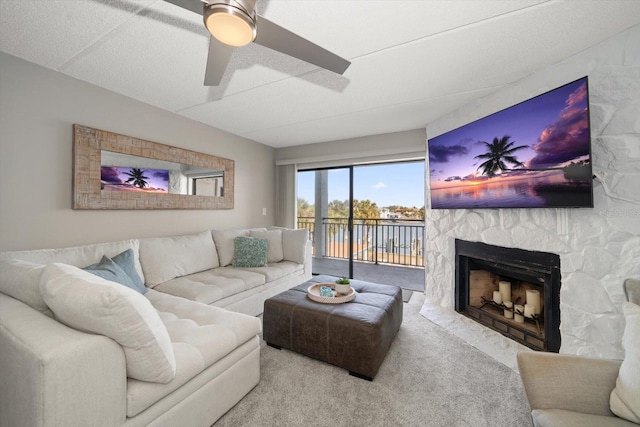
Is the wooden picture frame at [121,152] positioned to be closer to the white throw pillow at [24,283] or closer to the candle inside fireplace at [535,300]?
the white throw pillow at [24,283]

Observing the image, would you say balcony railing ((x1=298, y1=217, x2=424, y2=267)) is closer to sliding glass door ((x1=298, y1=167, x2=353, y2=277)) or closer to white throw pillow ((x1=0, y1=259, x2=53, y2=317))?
sliding glass door ((x1=298, y1=167, x2=353, y2=277))

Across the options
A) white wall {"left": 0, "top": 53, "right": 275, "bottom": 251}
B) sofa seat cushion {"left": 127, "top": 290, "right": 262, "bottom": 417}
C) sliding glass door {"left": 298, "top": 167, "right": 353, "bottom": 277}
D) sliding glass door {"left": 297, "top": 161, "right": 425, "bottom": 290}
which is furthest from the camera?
sliding glass door {"left": 297, "top": 161, "right": 425, "bottom": 290}

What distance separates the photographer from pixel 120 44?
1.79 m

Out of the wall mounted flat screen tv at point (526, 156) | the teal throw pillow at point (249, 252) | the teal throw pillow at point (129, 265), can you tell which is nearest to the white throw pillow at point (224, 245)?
the teal throw pillow at point (249, 252)

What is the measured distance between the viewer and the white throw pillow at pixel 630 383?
93 centimetres

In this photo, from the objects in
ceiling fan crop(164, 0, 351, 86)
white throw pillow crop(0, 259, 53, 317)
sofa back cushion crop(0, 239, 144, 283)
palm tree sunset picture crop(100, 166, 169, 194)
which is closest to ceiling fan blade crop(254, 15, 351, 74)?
ceiling fan crop(164, 0, 351, 86)

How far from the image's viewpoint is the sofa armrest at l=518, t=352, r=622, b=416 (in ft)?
3.36

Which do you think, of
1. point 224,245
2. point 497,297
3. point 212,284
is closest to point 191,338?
point 212,284

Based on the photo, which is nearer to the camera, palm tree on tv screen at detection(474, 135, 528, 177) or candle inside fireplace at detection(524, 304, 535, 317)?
palm tree on tv screen at detection(474, 135, 528, 177)

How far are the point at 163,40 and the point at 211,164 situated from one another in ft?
6.18

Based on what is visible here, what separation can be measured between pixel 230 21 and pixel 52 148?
221 cm

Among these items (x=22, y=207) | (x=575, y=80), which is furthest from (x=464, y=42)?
(x=22, y=207)

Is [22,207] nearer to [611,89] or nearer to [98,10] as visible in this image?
[98,10]

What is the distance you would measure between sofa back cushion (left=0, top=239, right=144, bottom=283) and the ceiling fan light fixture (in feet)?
6.62
